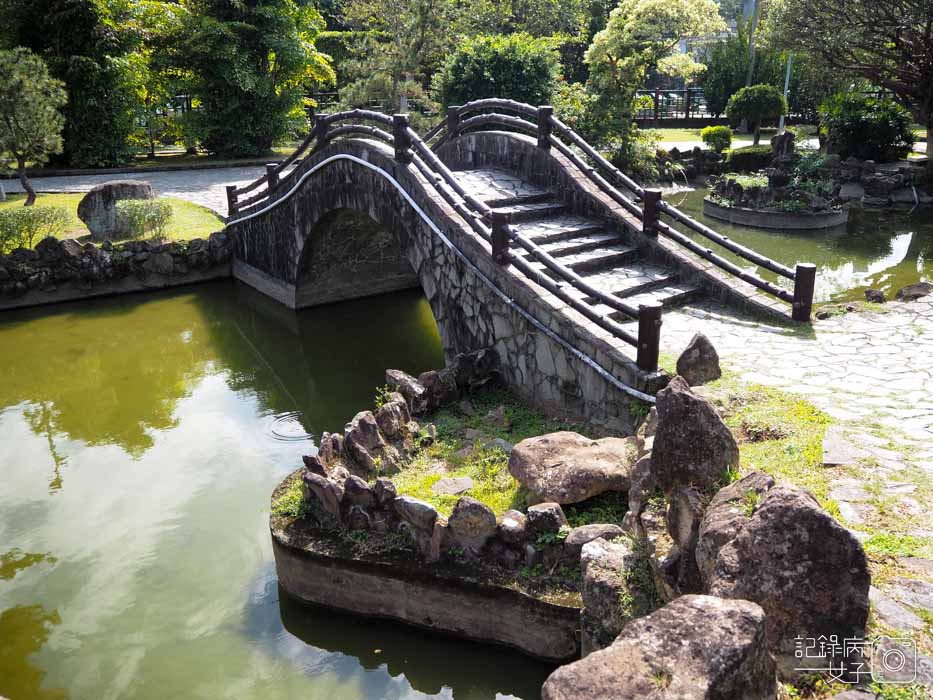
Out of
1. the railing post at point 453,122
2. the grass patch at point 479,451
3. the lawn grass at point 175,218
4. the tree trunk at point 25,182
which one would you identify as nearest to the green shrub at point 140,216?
the lawn grass at point 175,218

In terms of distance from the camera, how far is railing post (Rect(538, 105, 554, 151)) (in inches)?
430

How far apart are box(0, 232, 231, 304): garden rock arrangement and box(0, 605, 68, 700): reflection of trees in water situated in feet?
30.5

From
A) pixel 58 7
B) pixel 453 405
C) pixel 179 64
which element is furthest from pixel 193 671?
pixel 179 64

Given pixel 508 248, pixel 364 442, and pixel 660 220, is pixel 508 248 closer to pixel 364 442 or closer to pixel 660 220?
pixel 364 442

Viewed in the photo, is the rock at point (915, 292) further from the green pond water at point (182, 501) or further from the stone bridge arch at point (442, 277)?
the green pond water at point (182, 501)

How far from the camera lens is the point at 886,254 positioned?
1591 centimetres

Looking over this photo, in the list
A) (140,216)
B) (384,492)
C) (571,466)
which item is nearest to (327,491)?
(384,492)

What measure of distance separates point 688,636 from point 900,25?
2291 centimetres

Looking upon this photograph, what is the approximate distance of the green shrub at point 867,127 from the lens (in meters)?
23.3

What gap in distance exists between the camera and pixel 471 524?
18.6ft

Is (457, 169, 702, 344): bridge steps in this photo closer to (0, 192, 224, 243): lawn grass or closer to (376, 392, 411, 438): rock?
(376, 392, 411, 438): rock

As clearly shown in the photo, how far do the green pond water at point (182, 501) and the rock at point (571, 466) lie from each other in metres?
1.26

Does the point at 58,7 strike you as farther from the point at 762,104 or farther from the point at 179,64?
the point at 762,104

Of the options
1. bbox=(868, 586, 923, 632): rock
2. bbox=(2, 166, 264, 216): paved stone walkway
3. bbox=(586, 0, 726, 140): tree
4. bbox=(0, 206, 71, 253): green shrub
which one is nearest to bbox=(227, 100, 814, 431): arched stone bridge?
bbox=(868, 586, 923, 632): rock
